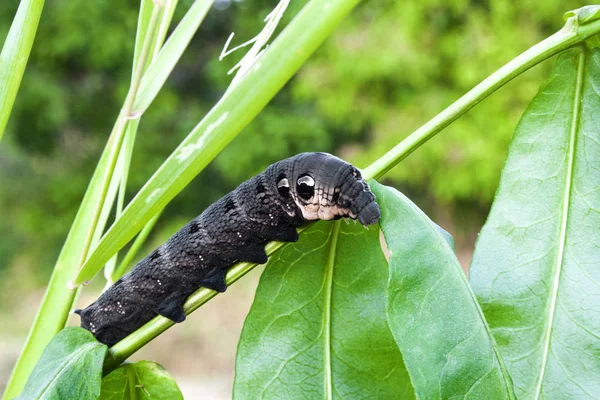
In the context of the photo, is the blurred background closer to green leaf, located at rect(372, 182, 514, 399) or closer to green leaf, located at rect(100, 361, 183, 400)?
green leaf, located at rect(100, 361, 183, 400)

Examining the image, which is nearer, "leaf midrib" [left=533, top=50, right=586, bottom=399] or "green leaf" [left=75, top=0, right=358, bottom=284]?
"green leaf" [left=75, top=0, right=358, bottom=284]

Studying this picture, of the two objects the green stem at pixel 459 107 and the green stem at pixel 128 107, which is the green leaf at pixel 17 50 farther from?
the green stem at pixel 459 107

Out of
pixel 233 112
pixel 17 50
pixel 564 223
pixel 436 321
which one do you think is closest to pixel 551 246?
pixel 564 223

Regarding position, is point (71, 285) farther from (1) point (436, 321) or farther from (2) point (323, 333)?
(1) point (436, 321)

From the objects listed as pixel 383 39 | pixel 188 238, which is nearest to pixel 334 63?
pixel 383 39

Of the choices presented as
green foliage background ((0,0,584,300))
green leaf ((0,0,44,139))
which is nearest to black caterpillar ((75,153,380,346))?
green leaf ((0,0,44,139))

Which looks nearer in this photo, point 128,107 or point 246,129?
point 128,107

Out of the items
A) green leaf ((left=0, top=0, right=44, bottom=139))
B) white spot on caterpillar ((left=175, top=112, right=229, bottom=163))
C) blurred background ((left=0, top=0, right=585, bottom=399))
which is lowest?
white spot on caterpillar ((left=175, top=112, right=229, bottom=163))
